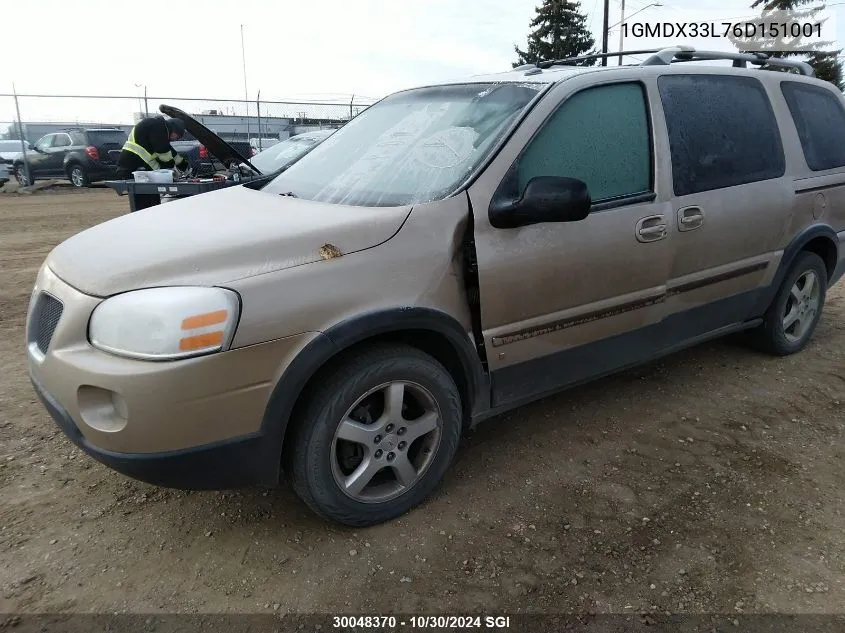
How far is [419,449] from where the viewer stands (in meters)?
2.68

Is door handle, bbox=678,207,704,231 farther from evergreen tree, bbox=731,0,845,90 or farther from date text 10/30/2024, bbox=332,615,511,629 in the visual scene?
evergreen tree, bbox=731,0,845,90

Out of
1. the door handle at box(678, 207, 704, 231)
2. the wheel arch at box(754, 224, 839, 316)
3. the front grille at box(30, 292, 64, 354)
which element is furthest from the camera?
the wheel arch at box(754, 224, 839, 316)

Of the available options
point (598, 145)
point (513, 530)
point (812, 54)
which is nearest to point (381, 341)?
point (513, 530)

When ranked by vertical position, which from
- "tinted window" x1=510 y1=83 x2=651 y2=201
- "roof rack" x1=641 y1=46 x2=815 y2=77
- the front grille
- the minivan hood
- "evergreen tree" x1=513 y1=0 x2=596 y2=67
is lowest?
the front grille

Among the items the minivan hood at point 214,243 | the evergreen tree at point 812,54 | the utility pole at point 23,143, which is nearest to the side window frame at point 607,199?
the minivan hood at point 214,243

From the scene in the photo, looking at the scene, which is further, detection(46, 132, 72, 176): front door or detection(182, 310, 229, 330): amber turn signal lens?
detection(46, 132, 72, 176): front door

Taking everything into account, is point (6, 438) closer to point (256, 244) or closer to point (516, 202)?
point (256, 244)

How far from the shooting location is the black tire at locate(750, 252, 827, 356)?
4.07m

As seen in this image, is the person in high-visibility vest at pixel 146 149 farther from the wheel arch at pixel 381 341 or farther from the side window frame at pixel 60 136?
the side window frame at pixel 60 136

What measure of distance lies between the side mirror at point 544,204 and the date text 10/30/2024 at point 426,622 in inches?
56.8

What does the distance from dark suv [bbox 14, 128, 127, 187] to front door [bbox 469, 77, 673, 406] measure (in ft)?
52.2

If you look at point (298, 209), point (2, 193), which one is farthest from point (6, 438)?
point (2, 193)

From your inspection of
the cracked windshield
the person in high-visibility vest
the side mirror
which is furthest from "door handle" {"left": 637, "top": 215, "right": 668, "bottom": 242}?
the person in high-visibility vest

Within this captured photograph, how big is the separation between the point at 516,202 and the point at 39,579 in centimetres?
223
